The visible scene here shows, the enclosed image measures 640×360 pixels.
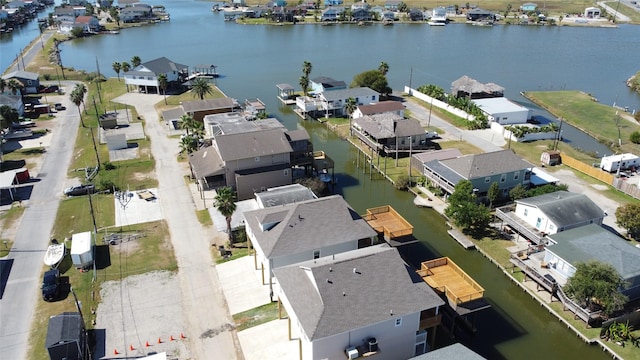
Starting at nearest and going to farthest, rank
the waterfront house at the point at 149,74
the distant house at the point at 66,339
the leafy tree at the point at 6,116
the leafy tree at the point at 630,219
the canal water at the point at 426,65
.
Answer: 1. the distant house at the point at 66,339
2. the canal water at the point at 426,65
3. the leafy tree at the point at 630,219
4. the leafy tree at the point at 6,116
5. the waterfront house at the point at 149,74

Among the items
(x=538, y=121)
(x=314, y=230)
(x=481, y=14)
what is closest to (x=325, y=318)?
(x=314, y=230)

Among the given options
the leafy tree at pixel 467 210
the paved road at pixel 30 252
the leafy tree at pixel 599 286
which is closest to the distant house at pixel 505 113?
the leafy tree at pixel 467 210

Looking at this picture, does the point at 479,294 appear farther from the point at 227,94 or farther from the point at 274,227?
the point at 227,94

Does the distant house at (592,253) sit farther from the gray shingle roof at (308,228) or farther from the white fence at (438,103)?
the white fence at (438,103)

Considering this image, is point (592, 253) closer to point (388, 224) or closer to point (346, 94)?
point (388, 224)

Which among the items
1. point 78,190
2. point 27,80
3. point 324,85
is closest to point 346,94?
point 324,85
